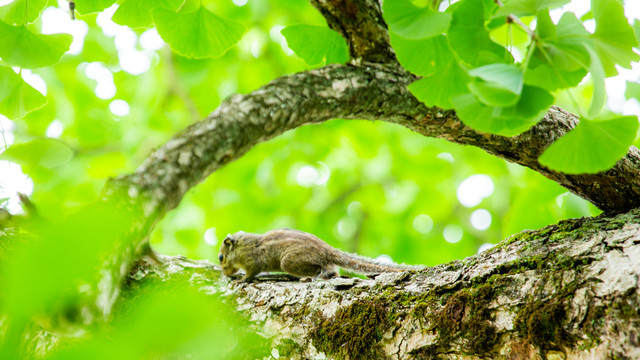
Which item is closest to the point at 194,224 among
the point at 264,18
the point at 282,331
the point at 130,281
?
the point at 264,18

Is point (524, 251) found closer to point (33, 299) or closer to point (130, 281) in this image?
point (33, 299)

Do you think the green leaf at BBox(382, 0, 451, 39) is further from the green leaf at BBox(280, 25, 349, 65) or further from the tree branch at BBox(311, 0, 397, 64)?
the tree branch at BBox(311, 0, 397, 64)

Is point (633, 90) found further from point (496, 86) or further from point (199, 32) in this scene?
point (199, 32)

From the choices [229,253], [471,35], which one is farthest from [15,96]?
[229,253]

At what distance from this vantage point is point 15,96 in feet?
4.45

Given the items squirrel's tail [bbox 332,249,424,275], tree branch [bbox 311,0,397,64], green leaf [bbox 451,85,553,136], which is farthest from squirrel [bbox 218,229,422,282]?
green leaf [bbox 451,85,553,136]

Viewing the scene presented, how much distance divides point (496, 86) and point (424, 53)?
1.15ft

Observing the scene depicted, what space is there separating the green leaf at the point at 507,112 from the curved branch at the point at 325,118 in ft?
1.84

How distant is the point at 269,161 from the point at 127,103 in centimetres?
177

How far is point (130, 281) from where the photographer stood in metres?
2.03

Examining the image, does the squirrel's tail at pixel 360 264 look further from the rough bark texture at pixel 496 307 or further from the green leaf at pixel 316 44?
the green leaf at pixel 316 44

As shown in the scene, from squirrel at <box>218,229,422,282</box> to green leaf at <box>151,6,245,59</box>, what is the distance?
1393mm

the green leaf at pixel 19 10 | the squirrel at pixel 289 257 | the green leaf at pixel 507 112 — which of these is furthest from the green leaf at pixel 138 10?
the squirrel at pixel 289 257

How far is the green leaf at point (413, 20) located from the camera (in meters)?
1.00
